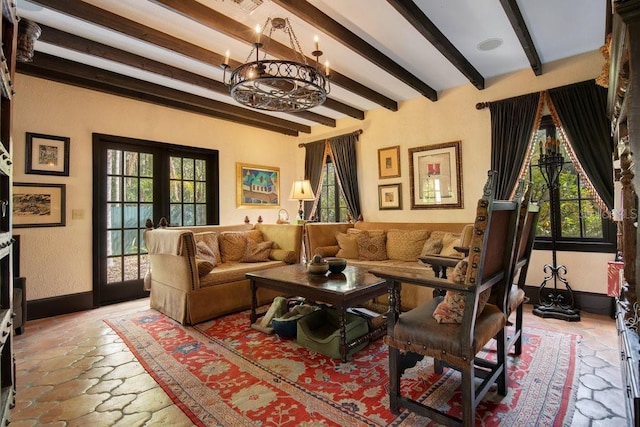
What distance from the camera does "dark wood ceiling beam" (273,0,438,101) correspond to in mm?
2418

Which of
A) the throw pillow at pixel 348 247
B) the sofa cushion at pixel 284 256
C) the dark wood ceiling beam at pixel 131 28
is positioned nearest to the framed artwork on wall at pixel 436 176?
the throw pillow at pixel 348 247

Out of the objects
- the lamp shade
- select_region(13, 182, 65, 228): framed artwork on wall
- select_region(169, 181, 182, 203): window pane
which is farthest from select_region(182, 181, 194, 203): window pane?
the lamp shade

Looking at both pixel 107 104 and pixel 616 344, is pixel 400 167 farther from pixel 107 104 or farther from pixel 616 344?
pixel 107 104

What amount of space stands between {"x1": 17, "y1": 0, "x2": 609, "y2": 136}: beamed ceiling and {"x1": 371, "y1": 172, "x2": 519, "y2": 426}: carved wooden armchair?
184 cm

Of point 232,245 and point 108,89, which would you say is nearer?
point 108,89

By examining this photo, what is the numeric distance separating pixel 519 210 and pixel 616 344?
186 cm

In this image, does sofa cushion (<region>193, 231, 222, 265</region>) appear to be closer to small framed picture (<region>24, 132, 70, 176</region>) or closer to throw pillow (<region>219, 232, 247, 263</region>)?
throw pillow (<region>219, 232, 247, 263</region>)

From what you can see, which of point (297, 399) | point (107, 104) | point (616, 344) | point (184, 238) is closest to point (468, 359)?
point (297, 399)

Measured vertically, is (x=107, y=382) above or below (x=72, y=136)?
below

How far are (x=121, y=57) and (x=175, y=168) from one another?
1.81 meters

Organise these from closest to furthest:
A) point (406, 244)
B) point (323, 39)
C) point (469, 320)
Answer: point (469, 320)
point (323, 39)
point (406, 244)

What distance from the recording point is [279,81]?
99.2 inches

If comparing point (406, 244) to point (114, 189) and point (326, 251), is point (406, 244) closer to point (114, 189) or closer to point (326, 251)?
point (326, 251)

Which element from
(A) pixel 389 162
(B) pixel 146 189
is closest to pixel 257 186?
(B) pixel 146 189
